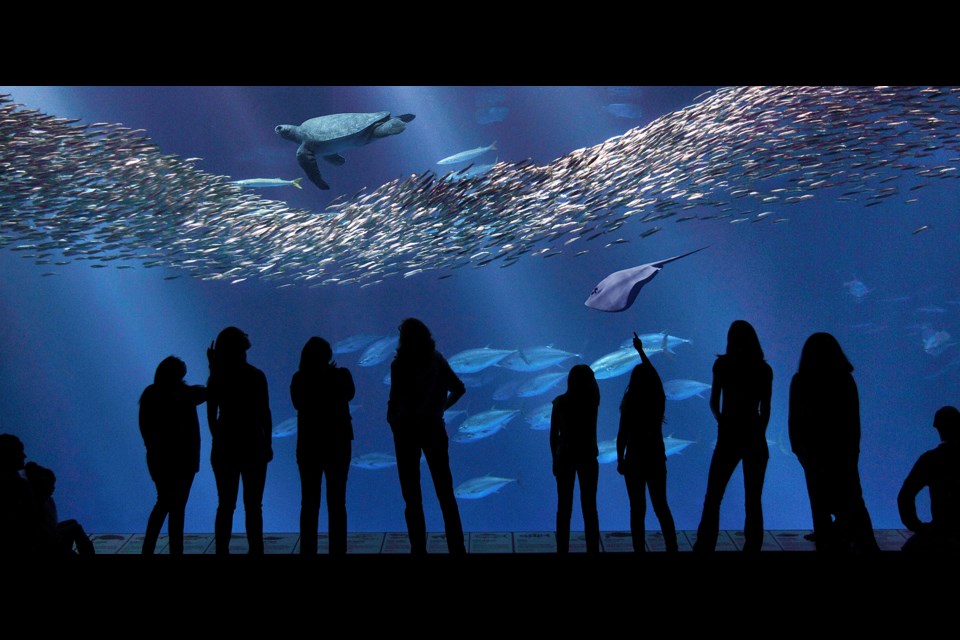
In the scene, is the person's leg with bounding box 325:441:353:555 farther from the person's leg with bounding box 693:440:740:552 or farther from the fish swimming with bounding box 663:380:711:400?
the fish swimming with bounding box 663:380:711:400

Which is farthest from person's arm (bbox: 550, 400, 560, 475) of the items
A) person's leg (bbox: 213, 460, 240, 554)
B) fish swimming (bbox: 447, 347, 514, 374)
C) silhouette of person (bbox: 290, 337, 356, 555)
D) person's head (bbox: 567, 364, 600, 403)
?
fish swimming (bbox: 447, 347, 514, 374)

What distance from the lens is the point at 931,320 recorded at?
974 inches

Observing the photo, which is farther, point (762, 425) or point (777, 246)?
point (777, 246)

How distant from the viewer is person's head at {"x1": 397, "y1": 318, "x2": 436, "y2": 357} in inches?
137

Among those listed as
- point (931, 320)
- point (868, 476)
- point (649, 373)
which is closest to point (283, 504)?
point (649, 373)

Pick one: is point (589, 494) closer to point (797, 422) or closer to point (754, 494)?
point (754, 494)

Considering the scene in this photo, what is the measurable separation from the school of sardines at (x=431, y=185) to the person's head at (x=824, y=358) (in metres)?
6.24

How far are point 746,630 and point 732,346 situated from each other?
5.43 feet

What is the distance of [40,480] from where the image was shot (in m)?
3.42

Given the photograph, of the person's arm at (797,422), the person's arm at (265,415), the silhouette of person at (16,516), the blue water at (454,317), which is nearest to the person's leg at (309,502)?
the person's arm at (265,415)

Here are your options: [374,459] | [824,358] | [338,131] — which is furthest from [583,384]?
[374,459]

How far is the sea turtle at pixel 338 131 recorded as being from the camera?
344 inches

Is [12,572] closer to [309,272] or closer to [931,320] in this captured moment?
[309,272]

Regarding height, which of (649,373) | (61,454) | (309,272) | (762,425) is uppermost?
(649,373)
